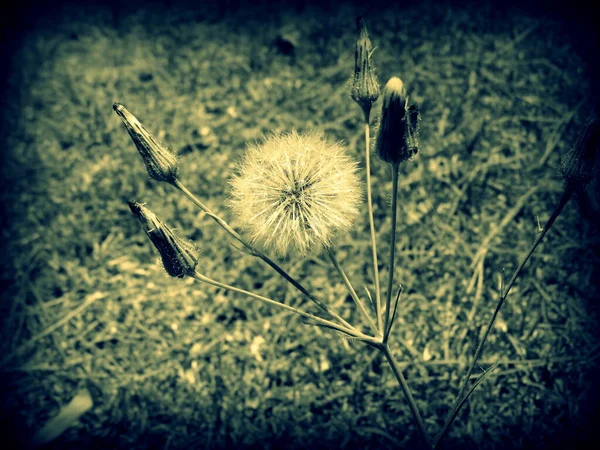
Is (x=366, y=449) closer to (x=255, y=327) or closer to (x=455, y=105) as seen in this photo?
(x=255, y=327)

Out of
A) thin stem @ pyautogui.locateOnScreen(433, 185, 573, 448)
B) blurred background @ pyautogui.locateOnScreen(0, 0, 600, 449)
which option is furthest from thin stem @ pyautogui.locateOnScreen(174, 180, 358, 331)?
blurred background @ pyautogui.locateOnScreen(0, 0, 600, 449)

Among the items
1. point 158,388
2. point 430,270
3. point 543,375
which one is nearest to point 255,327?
point 158,388

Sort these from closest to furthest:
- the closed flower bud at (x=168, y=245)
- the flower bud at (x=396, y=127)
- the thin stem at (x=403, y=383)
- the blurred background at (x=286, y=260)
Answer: the flower bud at (x=396, y=127) < the closed flower bud at (x=168, y=245) < the thin stem at (x=403, y=383) < the blurred background at (x=286, y=260)

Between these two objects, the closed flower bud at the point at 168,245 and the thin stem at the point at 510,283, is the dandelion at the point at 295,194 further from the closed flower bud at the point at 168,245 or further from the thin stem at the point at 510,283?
the thin stem at the point at 510,283

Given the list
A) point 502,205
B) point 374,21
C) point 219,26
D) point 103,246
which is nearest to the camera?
point 502,205

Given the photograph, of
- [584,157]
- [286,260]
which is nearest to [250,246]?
[584,157]

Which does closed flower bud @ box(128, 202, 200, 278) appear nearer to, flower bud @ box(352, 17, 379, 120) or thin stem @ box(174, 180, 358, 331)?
thin stem @ box(174, 180, 358, 331)

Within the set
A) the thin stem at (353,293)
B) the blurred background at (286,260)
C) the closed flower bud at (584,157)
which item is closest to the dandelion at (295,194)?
the thin stem at (353,293)
